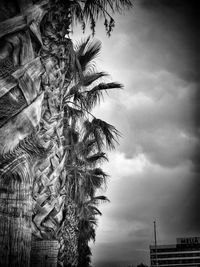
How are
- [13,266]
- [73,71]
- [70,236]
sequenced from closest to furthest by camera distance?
[13,266]
[73,71]
[70,236]

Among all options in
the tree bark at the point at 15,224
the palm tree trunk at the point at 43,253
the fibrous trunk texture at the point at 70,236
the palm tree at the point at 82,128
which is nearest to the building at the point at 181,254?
the fibrous trunk texture at the point at 70,236

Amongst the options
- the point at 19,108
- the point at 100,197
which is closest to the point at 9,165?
the point at 19,108

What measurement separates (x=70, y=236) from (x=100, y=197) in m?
9.27

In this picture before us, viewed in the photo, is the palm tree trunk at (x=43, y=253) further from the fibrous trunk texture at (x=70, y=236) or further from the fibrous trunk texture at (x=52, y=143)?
the fibrous trunk texture at (x=70, y=236)

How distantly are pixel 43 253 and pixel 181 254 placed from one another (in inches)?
5831

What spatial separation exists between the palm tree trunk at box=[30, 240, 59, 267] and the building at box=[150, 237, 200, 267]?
140892 mm

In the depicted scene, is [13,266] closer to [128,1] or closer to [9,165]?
[9,165]

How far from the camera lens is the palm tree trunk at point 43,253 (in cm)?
322

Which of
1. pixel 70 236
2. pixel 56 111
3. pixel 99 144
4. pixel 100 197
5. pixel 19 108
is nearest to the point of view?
pixel 19 108

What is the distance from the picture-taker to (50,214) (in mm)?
4039

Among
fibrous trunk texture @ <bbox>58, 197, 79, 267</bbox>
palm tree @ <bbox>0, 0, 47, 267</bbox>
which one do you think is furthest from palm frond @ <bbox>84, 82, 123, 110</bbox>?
palm tree @ <bbox>0, 0, 47, 267</bbox>

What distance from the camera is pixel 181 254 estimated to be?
136m

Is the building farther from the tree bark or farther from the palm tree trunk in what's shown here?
the tree bark

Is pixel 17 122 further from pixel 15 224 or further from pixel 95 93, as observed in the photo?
pixel 95 93
